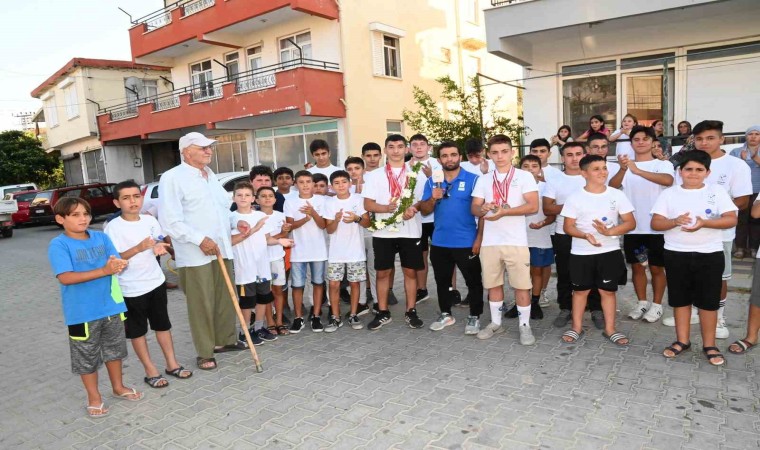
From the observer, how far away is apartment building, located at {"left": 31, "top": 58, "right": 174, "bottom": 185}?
982 inches

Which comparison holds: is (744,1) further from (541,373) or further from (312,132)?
(312,132)

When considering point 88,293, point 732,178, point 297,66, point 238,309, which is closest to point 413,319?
point 238,309

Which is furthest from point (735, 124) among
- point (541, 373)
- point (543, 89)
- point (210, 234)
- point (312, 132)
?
point (312, 132)

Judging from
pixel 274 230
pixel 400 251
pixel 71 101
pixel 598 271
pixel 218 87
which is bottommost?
pixel 598 271

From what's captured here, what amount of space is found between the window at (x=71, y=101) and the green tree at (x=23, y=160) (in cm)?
582

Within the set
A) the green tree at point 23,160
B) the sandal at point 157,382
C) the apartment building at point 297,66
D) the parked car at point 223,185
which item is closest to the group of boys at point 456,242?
the sandal at point 157,382

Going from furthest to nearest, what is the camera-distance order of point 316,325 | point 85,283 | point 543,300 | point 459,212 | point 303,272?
point 543,300, point 303,272, point 316,325, point 459,212, point 85,283

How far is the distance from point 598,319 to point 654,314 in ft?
1.90

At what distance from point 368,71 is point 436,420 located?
1508 cm

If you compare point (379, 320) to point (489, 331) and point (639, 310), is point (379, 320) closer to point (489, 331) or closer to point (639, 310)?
point (489, 331)

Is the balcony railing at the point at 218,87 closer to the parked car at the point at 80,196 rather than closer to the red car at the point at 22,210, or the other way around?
the parked car at the point at 80,196

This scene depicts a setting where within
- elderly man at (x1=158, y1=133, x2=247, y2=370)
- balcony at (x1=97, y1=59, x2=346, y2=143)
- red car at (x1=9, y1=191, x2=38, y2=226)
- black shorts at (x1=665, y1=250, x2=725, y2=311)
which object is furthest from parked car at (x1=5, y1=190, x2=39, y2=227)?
black shorts at (x1=665, y1=250, x2=725, y2=311)

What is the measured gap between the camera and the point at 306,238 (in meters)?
5.56

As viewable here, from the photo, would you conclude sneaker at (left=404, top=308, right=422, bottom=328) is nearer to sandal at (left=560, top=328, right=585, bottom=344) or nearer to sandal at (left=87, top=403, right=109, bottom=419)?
sandal at (left=560, top=328, right=585, bottom=344)
